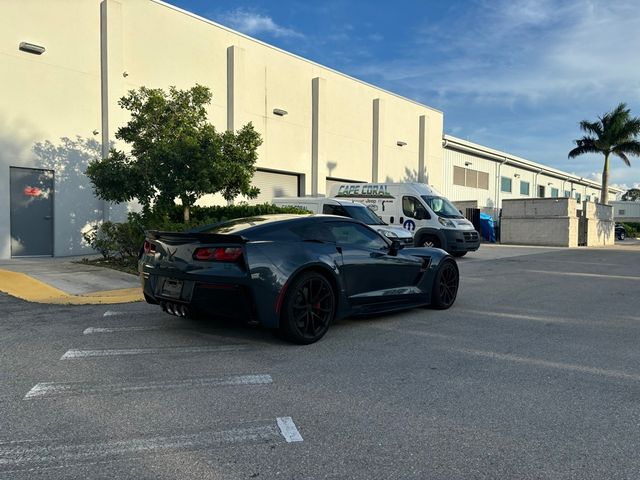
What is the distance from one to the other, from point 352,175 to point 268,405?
2345 centimetres

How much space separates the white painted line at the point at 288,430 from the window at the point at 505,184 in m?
43.0

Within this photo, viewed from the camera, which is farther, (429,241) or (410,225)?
(410,225)

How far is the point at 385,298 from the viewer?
21.2ft

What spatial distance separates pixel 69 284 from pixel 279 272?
5741 mm

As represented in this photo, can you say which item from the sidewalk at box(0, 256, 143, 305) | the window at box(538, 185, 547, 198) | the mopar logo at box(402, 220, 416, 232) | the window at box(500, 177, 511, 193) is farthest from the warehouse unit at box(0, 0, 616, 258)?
the window at box(538, 185, 547, 198)

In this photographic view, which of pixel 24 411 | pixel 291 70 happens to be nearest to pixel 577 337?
pixel 24 411

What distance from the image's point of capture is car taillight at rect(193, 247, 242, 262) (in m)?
5.08

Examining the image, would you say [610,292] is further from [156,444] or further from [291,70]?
[291,70]

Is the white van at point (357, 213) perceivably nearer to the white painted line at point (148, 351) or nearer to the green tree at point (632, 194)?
the white painted line at point (148, 351)

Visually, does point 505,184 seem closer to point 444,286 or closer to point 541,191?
point 541,191

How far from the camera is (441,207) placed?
16.8 m

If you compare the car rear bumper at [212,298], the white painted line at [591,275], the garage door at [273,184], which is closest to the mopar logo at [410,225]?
the white painted line at [591,275]

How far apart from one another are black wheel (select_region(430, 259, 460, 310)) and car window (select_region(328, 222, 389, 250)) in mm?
1182

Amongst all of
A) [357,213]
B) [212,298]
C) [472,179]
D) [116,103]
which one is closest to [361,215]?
[357,213]
